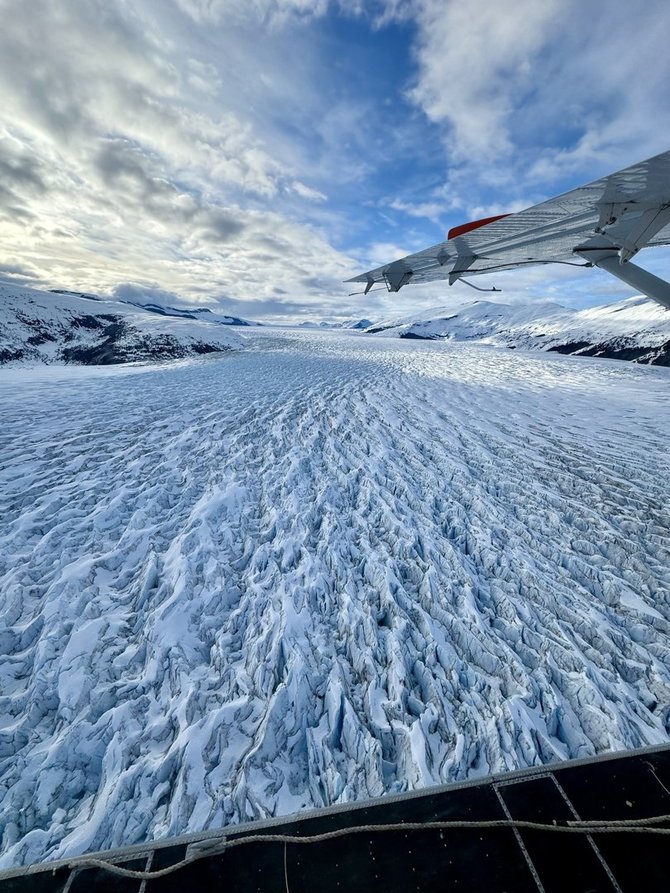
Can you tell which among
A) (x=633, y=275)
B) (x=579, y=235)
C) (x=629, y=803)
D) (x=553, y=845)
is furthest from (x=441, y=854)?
(x=579, y=235)

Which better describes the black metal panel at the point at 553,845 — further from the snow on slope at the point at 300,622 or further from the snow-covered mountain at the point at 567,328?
the snow-covered mountain at the point at 567,328

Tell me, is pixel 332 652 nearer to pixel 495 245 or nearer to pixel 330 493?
pixel 330 493

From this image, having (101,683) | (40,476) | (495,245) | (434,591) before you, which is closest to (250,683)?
(101,683)

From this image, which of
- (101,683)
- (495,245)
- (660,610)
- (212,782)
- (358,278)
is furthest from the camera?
(358,278)

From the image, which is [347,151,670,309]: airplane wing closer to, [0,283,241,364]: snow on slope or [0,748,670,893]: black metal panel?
[0,748,670,893]: black metal panel

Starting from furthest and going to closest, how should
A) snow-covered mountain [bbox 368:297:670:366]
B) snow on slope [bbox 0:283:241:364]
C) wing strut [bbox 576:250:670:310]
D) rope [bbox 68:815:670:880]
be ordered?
snow-covered mountain [bbox 368:297:670:366]
snow on slope [bbox 0:283:241:364]
wing strut [bbox 576:250:670:310]
rope [bbox 68:815:670:880]

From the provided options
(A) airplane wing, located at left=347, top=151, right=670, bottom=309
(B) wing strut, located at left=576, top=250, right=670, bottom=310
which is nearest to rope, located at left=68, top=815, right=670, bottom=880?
(A) airplane wing, located at left=347, top=151, right=670, bottom=309

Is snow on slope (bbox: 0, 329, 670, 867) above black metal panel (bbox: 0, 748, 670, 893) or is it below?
below

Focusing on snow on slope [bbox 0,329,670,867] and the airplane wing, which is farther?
the airplane wing
